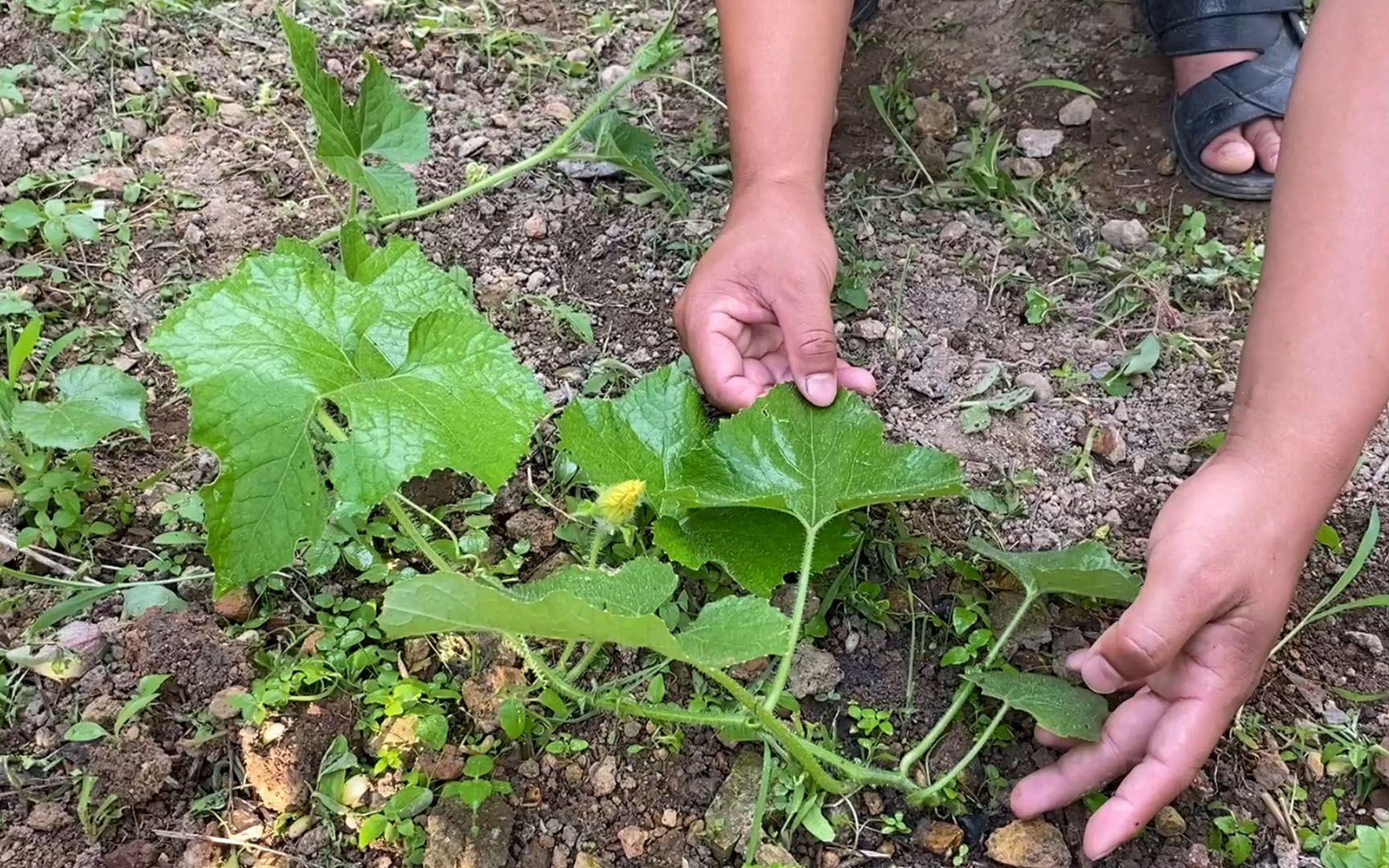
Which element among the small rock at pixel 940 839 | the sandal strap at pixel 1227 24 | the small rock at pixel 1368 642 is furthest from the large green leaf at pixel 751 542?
the sandal strap at pixel 1227 24

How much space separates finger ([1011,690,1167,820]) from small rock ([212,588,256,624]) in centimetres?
93

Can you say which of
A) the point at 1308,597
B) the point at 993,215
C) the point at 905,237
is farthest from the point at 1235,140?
the point at 1308,597

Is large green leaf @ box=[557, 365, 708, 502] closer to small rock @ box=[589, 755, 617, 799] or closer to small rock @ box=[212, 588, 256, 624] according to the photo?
small rock @ box=[589, 755, 617, 799]

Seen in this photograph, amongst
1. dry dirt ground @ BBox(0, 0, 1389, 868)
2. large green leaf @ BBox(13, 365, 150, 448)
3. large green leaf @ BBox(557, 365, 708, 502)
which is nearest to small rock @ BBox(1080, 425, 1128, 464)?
dry dirt ground @ BBox(0, 0, 1389, 868)

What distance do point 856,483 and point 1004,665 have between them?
0.94ft

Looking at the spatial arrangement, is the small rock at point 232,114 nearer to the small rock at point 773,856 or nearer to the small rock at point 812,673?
the small rock at point 812,673

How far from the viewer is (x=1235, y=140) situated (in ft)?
6.25

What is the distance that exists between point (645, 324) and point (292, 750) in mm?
803

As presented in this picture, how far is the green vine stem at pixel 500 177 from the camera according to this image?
1.69 meters

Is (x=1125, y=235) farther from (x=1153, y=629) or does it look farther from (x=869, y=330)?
(x=1153, y=629)

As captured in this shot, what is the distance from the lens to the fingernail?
4.43 ft

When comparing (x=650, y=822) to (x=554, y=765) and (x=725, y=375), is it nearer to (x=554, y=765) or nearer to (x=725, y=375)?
(x=554, y=765)

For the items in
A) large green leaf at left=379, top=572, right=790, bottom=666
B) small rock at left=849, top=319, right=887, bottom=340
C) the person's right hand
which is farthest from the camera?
small rock at left=849, top=319, right=887, bottom=340

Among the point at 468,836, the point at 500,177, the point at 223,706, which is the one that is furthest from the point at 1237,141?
the point at 223,706
